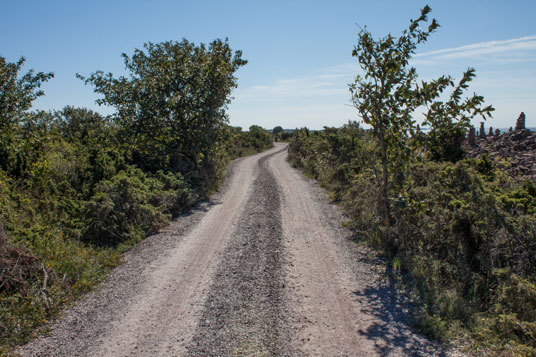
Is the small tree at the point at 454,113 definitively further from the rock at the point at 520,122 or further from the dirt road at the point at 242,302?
the rock at the point at 520,122

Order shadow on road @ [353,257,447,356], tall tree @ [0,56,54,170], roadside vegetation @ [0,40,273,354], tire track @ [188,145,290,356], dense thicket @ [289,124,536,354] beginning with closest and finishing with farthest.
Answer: shadow on road @ [353,257,447,356] < tire track @ [188,145,290,356] < dense thicket @ [289,124,536,354] < roadside vegetation @ [0,40,273,354] < tall tree @ [0,56,54,170]

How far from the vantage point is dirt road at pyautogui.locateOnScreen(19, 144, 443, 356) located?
17.1 feet

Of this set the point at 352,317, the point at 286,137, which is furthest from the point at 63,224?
the point at 286,137

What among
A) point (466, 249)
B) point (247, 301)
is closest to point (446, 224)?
point (466, 249)

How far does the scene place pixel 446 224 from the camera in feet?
23.8

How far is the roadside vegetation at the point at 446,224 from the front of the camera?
212 inches

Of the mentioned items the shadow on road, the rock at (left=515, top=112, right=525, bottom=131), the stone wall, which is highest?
the rock at (left=515, top=112, right=525, bottom=131)

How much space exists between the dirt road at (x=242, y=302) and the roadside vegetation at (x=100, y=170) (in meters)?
0.71

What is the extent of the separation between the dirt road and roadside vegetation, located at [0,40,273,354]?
0.71 metres

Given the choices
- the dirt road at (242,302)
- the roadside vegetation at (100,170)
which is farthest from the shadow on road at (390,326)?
the roadside vegetation at (100,170)

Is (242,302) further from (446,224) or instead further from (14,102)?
(14,102)

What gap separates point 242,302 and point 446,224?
14.8 ft

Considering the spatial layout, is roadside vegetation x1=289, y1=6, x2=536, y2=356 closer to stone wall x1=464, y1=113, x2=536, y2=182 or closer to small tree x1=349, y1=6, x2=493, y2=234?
small tree x1=349, y1=6, x2=493, y2=234

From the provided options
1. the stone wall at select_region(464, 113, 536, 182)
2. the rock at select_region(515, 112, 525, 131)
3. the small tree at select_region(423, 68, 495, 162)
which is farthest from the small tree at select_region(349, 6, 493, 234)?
the rock at select_region(515, 112, 525, 131)
